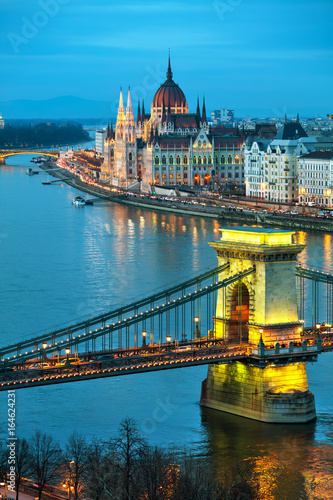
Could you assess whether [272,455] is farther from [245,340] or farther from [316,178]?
[316,178]

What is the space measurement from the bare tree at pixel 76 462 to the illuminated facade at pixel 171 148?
91.1 metres

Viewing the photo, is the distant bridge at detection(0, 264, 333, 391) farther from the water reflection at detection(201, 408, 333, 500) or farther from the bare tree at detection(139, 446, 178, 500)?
the bare tree at detection(139, 446, 178, 500)

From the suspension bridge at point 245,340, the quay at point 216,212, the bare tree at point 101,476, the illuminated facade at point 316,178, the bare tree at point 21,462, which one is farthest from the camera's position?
the illuminated facade at point 316,178

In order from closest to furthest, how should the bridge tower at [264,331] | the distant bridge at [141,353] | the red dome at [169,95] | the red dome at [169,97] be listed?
the distant bridge at [141,353], the bridge tower at [264,331], the red dome at [169,97], the red dome at [169,95]

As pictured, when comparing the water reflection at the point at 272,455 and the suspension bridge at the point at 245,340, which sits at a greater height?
the suspension bridge at the point at 245,340

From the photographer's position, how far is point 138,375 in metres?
31.9

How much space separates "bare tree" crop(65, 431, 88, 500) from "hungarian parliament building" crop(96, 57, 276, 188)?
8548 cm

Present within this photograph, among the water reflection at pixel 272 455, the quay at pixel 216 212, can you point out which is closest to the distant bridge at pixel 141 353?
the water reflection at pixel 272 455

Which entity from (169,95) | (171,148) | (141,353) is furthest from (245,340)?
(169,95)

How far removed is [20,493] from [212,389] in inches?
309

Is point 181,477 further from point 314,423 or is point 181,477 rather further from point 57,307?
point 57,307

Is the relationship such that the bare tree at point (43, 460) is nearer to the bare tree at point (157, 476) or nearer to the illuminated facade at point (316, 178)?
the bare tree at point (157, 476)

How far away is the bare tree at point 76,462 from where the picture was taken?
2191 centimetres

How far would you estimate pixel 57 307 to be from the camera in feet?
139
